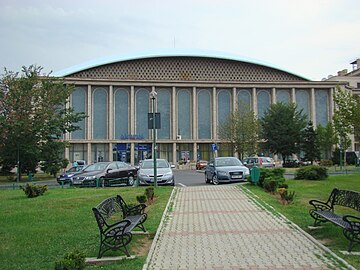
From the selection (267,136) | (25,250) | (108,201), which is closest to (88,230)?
(108,201)

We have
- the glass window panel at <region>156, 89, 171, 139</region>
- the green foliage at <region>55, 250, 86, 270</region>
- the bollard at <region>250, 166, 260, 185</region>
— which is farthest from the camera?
the glass window panel at <region>156, 89, 171, 139</region>

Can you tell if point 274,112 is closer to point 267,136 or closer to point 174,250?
point 267,136

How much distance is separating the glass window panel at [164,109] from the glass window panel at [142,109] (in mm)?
2057

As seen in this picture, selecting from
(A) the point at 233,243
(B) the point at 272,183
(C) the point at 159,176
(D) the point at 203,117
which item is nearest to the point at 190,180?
(C) the point at 159,176

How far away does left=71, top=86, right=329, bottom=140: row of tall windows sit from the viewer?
70.4 m

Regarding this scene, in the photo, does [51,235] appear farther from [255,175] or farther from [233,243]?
[255,175]

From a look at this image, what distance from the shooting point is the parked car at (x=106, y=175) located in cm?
2219

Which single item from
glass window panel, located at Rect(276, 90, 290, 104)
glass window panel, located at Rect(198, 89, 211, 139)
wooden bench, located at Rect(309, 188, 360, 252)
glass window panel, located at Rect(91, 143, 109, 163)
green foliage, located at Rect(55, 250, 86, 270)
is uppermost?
glass window panel, located at Rect(276, 90, 290, 104)

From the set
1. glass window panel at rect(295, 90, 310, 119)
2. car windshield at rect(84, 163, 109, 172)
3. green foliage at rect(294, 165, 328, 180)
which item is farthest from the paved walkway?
glass window panel at rect(295, 90, 310, 119)

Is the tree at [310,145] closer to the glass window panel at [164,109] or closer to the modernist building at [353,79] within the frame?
the modernist building at [353,79]

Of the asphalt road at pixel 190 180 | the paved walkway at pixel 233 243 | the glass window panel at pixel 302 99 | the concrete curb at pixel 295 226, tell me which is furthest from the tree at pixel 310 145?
the paved walkway at pixel 233 243

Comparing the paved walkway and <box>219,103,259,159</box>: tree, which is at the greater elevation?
<box>219,103,259,159</box>: tree

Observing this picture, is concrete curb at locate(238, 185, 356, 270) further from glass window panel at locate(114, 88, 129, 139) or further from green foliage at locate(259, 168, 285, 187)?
glass window panel at locate(114, 88, 129, 139)

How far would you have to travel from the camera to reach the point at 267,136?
54.2 meters
